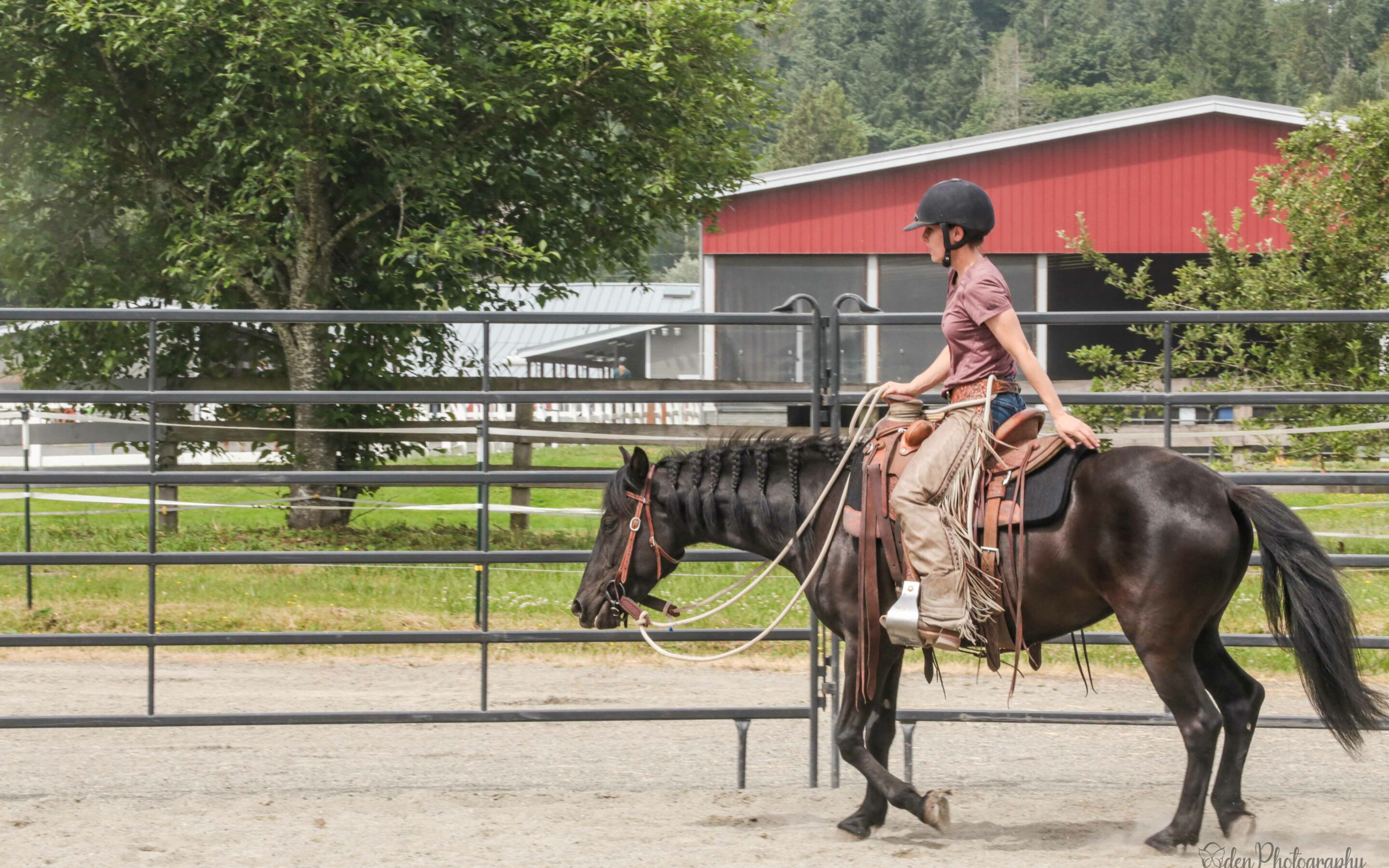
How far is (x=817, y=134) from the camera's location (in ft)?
276

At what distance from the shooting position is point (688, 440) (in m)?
5.76

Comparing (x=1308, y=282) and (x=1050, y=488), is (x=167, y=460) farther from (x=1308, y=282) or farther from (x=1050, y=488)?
(x=1308, y=282)

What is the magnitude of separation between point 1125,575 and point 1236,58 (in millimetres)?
97996

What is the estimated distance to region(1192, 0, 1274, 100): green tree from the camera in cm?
9094

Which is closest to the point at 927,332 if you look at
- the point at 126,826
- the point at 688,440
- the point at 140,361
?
the point at 140,361

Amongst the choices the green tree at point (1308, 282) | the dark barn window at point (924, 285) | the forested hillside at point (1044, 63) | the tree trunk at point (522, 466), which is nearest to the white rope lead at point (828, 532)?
the tree trunk at point (522, 466)

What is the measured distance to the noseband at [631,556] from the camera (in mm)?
4934

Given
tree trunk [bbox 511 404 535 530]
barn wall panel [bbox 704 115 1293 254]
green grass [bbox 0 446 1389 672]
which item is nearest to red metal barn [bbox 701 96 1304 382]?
barn wall panel [bbox 704 115 1293 254]

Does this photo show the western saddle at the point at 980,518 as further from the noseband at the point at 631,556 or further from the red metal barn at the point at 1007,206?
the red metal barn at the point at 1007,206

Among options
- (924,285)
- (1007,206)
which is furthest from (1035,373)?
(1007,206)

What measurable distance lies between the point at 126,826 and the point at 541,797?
1.61 m

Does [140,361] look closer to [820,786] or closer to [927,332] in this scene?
[820,786]

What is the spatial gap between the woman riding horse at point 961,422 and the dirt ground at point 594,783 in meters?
0.92

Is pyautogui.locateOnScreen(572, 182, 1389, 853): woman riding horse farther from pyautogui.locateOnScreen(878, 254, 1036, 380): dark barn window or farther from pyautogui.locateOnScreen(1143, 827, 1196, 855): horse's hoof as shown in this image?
pyautogui.locateOnScreen(878, 254, 1036, 380): dark barn window
